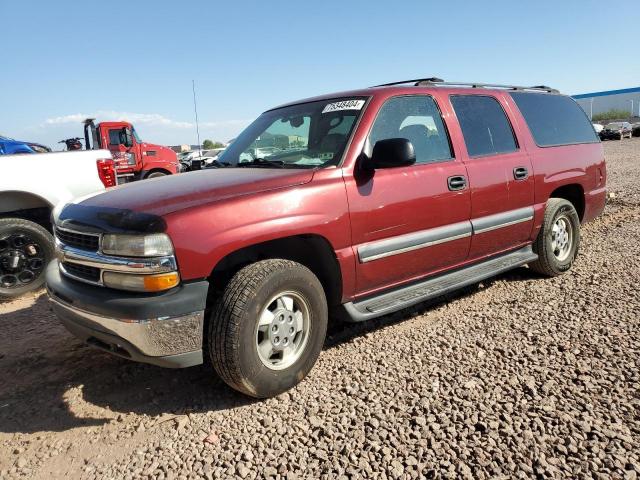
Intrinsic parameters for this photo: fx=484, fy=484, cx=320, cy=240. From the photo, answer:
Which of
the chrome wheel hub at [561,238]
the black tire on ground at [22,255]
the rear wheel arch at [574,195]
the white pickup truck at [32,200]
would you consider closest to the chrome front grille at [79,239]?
the white pickup truck at [32,200]

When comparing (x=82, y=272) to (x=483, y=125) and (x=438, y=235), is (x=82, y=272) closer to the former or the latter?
(x=438, y=235)

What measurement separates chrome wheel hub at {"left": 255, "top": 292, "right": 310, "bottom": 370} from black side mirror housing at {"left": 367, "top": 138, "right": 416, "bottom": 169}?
1011 millimetres

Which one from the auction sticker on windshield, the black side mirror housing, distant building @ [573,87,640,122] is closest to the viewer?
the black side mirror housing

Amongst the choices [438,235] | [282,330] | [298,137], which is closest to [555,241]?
[438,235]

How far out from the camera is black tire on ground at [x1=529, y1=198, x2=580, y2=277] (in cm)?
464

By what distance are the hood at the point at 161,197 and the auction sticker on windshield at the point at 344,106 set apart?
71cm

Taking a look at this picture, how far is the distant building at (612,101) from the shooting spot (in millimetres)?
68250

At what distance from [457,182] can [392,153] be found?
35.0 inches

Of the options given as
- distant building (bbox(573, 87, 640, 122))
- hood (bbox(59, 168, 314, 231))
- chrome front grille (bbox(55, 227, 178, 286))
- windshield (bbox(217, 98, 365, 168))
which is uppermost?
distant building (bbox(573, 87, 640, 122))

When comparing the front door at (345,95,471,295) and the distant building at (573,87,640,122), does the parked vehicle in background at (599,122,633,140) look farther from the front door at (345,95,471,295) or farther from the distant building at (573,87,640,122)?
the front door at (345,95,471,295)

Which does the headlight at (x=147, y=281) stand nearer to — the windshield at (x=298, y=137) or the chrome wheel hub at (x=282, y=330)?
the chrome wheel hub at (x=282, y=330)

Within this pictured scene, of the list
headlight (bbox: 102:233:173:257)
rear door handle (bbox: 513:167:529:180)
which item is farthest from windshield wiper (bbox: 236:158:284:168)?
rear door handle (bbox: 513:167:529:180)

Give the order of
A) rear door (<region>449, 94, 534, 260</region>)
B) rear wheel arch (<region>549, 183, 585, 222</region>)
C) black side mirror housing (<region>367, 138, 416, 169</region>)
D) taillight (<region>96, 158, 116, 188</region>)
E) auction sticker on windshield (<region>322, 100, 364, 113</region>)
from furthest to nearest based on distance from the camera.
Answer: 1. taillight (<region>96, 158, 116, 188</region>)
2. rear wheel arch (<region>549, 183, 585, 222</region>)
3. rear door (<region>449, 94, 534, 260</region>)
4. auction sticker on windshield (<region>322, 100, 364, 113</region>)
5. black side mirror housing (<region>367, 138, 416, 169</region>)

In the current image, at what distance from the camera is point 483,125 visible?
415 centimetres
